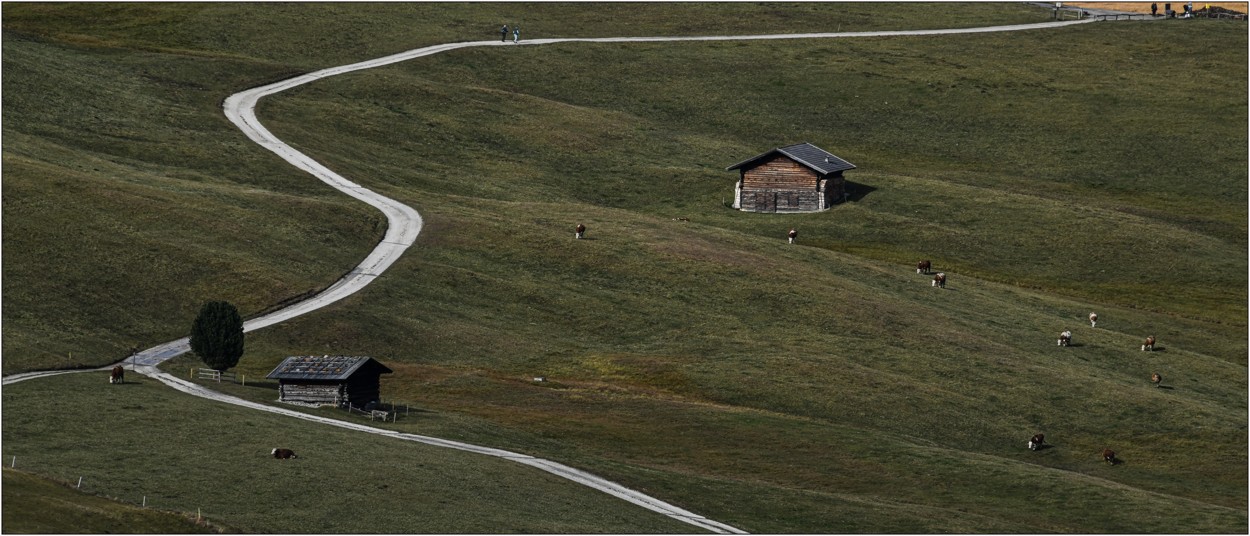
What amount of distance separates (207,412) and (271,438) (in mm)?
5959

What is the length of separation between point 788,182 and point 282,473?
86.6m

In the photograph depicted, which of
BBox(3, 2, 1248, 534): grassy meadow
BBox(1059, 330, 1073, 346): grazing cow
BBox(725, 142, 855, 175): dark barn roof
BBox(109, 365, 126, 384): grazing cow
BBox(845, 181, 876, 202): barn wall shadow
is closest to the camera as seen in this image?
BBox(3, 2, 1248, 534): grassy meadow

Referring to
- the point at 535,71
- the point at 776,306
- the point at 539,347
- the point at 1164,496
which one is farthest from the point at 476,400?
the point at 535,71

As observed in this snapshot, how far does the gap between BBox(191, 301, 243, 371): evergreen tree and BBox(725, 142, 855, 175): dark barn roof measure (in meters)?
67.3

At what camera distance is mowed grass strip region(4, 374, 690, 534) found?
56.1 metres

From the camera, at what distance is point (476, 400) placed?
83.0m

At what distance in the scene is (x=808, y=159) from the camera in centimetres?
14162

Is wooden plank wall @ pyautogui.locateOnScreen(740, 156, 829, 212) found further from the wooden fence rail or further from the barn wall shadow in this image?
the wooden fence rail

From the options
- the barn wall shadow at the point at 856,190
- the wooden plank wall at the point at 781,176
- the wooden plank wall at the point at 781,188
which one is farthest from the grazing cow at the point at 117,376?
the barn wall shadow at the point at 856,190

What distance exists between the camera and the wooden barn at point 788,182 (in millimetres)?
140375

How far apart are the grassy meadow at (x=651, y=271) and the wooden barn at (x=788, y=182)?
105 inches

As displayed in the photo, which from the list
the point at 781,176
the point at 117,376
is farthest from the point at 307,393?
the point at 781,176

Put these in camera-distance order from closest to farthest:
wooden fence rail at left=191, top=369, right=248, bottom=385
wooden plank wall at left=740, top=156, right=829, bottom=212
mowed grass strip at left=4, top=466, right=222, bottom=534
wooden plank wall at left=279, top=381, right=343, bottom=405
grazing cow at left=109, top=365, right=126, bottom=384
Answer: mowed grass strip at left=4, top=466, right=222, bottom=534, grazing cow at left=109, top=365, right=126, bottom=384, wooden plank wall at left=279, top=381, right=343, bottom=405, wooden fence rail at left=191, top=369, right=248, bottom=385, wooden plank wall at left=740, top=156, right=829, bottom=212

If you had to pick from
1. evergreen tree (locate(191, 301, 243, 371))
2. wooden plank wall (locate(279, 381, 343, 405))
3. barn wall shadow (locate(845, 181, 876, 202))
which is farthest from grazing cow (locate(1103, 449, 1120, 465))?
barn wall shadow (locate(845, 181, 876, 202))
